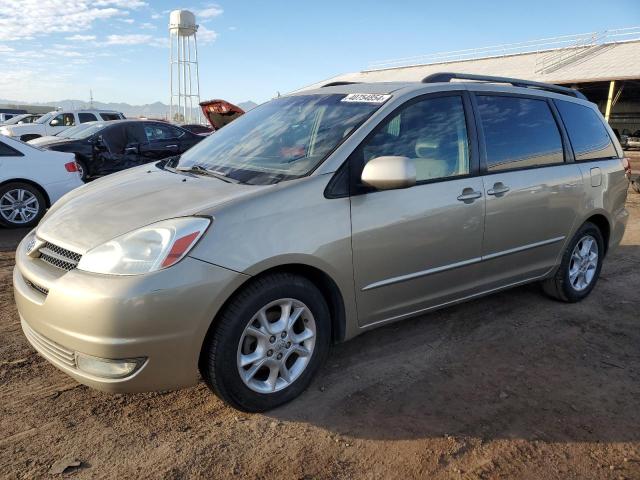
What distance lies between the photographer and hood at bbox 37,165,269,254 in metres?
2.61

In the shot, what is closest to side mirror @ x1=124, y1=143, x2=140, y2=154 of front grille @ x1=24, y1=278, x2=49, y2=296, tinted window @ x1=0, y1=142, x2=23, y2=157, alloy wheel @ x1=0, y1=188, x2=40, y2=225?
tinted window @ x1=0, y1=142, x2=23, y2=157

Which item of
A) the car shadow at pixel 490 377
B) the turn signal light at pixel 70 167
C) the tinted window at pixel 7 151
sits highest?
the tinted window at pixel 7 151

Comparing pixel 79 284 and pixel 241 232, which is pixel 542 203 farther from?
pixel 79 284

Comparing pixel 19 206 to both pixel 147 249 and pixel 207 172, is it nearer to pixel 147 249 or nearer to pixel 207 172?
pixel 207 172

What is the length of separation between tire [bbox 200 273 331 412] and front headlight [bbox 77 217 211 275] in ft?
1.20

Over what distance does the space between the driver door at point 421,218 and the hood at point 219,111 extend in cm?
1095

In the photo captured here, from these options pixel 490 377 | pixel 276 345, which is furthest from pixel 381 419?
pixel 490 377

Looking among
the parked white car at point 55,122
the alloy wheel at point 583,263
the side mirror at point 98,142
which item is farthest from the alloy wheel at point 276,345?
the parked white car at point 55,122

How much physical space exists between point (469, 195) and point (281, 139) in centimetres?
127

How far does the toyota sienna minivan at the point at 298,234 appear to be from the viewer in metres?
2.42

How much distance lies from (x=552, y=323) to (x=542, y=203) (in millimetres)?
968

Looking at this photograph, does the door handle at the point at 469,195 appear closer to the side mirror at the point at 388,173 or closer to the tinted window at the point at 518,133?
the tinted window at the point at 518,133

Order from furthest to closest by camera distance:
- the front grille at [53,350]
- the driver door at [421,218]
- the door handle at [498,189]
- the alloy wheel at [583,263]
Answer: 1. the alloy wheel at [583,263]
2. the door handle at [498,189]
3. the driver door at [421,218]
4. the front grille at [53,350]

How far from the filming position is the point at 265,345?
8.95ft
